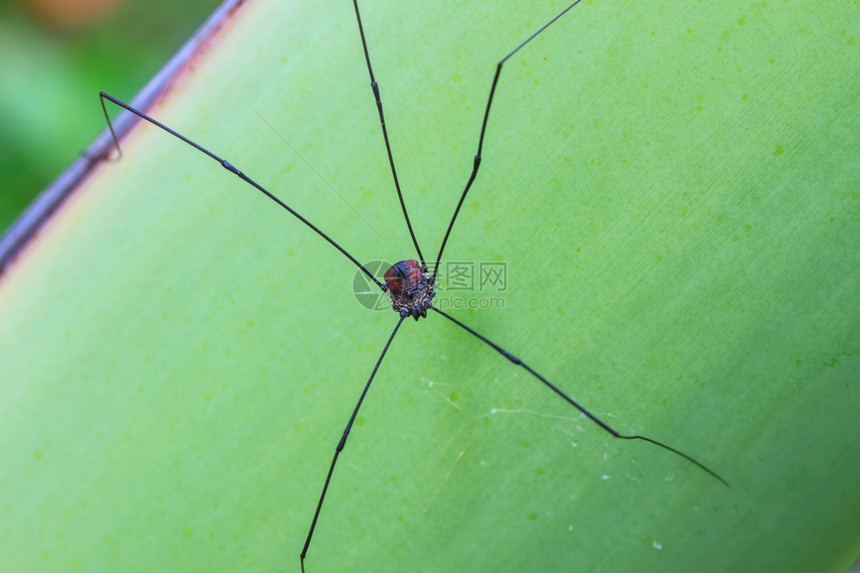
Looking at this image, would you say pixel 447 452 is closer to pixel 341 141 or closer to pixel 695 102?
pixel 341 141

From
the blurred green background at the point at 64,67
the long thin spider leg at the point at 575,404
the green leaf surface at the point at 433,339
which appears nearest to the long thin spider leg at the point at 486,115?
the green leaf surface at the point at 433,339

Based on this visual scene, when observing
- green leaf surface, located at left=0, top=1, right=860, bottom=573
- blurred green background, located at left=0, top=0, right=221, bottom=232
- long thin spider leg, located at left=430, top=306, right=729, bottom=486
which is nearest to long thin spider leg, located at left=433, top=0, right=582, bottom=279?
green leaf surface, located at left=0, top=1, right=860, bottom=573

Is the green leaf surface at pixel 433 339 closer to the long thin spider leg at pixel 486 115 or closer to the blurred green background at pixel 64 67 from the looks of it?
the long thin spider leg at pixel 486 115

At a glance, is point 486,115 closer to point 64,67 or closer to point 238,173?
point 238,173

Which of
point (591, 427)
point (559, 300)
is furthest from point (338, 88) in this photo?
point (591, 427)

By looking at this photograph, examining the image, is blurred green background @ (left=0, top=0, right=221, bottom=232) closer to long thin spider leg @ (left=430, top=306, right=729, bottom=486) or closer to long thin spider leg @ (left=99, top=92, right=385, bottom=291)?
long thin spider leg @ (left=99, top=92, right=385, bottom=291)

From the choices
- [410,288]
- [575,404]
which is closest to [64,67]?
[410,288]
